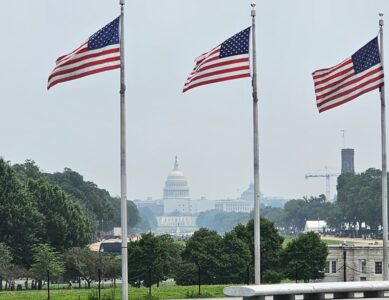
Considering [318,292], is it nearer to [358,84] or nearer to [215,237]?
[358,84]

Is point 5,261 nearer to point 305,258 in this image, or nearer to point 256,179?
point 305,258

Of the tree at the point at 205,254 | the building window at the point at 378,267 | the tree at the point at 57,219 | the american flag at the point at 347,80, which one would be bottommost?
the building window at the point at 378,267

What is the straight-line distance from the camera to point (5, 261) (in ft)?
344

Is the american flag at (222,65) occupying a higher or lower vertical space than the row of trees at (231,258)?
higher

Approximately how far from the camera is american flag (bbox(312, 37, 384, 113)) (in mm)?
46906

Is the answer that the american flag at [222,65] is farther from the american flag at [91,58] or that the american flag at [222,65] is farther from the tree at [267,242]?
the tree at [267,242]

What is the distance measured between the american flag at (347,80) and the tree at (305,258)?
140 ft

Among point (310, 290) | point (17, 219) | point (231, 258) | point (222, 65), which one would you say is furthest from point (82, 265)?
point (310, 290)

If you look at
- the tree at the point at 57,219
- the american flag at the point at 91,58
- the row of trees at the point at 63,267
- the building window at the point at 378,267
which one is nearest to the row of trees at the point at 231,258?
the row of trees at the point at 63,267

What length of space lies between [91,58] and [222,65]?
5.25m

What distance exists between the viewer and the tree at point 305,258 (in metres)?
89.9

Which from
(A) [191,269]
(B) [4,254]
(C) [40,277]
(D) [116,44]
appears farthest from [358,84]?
(B) [4,254]

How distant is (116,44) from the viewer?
43062mm

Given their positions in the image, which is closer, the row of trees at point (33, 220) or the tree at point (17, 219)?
the tree at point (17, 219)
